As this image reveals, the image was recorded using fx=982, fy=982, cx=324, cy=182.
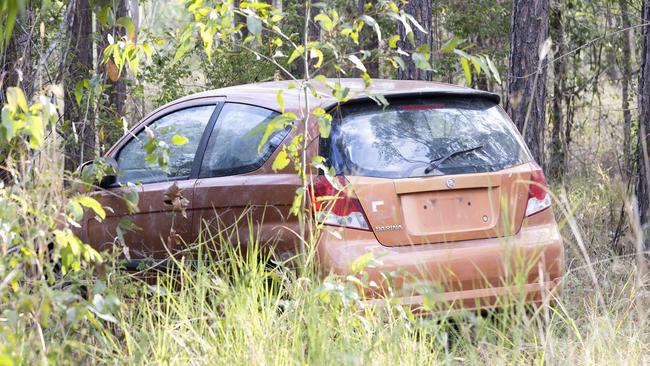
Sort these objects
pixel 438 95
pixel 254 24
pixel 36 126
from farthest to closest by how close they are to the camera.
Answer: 1. pixel 438 95
2. pixel 254 24
3. pixel 36 126

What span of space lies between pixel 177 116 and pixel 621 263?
11.4 feet

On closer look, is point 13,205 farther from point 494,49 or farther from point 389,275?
point 494,49

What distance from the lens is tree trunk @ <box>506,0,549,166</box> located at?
9.75 metres

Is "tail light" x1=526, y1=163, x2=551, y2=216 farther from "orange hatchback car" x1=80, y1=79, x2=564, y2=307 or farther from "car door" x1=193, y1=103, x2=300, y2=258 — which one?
"car door" x1=193, y1=103, x2=300, y2=258

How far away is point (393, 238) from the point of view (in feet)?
17.0

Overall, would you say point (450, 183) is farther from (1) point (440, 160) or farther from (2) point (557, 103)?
(2) point (557, 103)

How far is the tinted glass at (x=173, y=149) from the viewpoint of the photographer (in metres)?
6.21

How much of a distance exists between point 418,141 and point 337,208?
625mm

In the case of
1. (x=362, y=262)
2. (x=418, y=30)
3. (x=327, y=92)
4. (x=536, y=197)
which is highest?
(x=418, y=30)

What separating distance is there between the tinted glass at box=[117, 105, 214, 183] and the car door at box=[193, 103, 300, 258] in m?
0.17

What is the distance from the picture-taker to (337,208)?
5.17 m

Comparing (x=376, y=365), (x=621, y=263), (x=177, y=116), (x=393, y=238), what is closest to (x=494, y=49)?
(x=621, y=263)

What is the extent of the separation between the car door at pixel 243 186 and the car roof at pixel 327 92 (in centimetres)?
7

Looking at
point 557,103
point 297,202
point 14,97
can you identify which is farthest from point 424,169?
point 557,103
